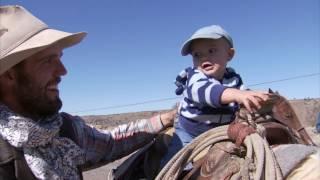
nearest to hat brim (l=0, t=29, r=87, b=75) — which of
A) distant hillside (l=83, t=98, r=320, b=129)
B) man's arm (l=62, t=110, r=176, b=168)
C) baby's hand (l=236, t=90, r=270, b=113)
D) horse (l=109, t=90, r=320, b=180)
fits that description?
man's arm (l=62, t=110, r=176, b=168)

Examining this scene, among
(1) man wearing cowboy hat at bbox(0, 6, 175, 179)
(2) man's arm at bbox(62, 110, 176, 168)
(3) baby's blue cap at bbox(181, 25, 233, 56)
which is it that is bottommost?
(2) man's arm at bbox(62, 110, 176, 168)

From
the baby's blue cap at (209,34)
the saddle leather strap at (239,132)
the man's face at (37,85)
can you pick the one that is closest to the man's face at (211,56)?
the baby's blue cap at (209,34)

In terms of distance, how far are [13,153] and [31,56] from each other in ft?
1.65

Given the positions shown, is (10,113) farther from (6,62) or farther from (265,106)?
(265,106)

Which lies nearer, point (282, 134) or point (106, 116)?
point (282, 134)

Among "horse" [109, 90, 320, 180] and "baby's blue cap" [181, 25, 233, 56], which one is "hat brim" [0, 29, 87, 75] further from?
"horse" [109, 90, 320, 180]

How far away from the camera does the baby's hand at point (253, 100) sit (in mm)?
1953

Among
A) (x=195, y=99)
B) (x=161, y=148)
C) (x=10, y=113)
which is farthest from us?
(x=161, y=148)

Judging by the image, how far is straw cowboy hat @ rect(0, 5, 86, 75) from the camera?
221 cm

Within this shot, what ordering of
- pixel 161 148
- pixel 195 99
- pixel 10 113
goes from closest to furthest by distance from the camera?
1. pixel 10 113
2. pixel 195 99
3. pixel 161 148

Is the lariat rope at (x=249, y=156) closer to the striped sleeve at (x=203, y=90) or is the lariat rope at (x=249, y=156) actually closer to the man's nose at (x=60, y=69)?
the striped sleeve at (x=203, y=90)

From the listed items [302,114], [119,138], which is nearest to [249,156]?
[119,138]

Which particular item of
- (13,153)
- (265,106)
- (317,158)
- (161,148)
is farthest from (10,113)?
(317,158)

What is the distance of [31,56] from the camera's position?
7.69 ft
